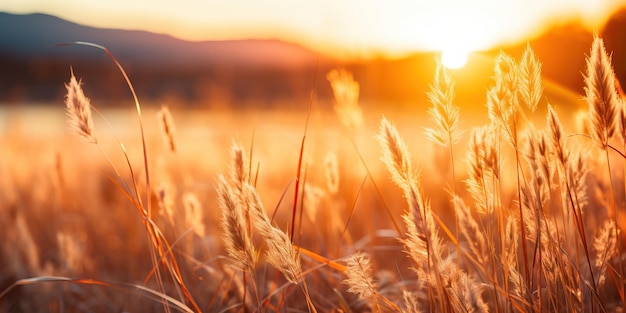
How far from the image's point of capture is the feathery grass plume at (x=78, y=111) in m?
1.36

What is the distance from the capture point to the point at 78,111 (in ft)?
4.51

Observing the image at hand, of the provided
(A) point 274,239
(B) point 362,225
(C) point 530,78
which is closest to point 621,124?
(C) point 530,78

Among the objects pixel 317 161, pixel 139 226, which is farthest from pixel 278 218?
pixel 139 226

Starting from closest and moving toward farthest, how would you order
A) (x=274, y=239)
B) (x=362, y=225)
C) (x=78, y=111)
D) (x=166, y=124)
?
(x=274, y=239), (x=78, y=111), (x=166, y=124), (x=362, y=225)

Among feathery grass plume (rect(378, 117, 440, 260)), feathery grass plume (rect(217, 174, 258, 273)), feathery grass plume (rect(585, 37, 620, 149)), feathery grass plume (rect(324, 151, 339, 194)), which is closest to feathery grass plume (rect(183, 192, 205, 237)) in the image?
feathery grass plume (rect(324, 151, 339, 194))

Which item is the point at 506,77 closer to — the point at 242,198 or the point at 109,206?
the point at 242,198

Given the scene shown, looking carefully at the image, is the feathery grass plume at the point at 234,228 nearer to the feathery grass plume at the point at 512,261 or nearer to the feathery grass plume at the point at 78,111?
the feathery grass plume at the point at 78,111

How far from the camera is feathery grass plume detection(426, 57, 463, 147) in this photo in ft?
4.11

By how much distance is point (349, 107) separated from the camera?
238cm

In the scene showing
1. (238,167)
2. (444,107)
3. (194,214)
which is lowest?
(194,214)

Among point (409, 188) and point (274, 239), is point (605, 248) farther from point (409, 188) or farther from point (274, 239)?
point (274, 239)

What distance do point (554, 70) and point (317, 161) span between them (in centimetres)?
260

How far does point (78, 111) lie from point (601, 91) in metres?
1.15

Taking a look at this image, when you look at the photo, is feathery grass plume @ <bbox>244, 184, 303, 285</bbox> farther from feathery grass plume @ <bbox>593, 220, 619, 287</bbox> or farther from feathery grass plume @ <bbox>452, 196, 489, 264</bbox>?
feathery grass plume @ <bbox>593, 220, 619, 287</bbox>
